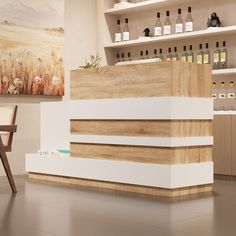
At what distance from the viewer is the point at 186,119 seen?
4.79 meters

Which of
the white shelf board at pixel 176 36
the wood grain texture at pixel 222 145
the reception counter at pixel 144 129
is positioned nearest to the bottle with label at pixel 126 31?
the white shelf board at pixel 176 36

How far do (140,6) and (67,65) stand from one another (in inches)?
51.0

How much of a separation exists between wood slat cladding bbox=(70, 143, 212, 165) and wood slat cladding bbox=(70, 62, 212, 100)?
49 centimetres

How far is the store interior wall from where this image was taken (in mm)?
6812

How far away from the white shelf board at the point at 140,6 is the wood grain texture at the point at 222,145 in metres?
1.74

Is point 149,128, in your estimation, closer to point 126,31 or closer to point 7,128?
point 7,128

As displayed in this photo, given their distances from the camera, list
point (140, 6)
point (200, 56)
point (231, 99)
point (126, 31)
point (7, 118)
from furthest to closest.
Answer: point (126, 31) → point (140, 6) → point (200, 56) → point (231, 99) → point (7, 118)

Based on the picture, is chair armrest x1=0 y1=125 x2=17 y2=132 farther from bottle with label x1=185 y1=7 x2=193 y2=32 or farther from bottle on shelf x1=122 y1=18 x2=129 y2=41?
bottle on shelf x1=122 y1=18 x2=129 y2=41

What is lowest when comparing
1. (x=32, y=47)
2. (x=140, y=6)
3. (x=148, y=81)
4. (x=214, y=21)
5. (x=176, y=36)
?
(x=148, y=81)

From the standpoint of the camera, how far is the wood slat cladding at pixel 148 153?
470 centimetres

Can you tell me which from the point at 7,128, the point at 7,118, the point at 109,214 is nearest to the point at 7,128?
the point at 7,128

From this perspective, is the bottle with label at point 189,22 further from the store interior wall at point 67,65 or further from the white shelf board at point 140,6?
the store interior wall at point 67,65

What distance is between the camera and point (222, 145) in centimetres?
617

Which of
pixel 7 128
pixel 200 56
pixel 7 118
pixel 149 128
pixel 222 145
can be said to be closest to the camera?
pixel 149 128
